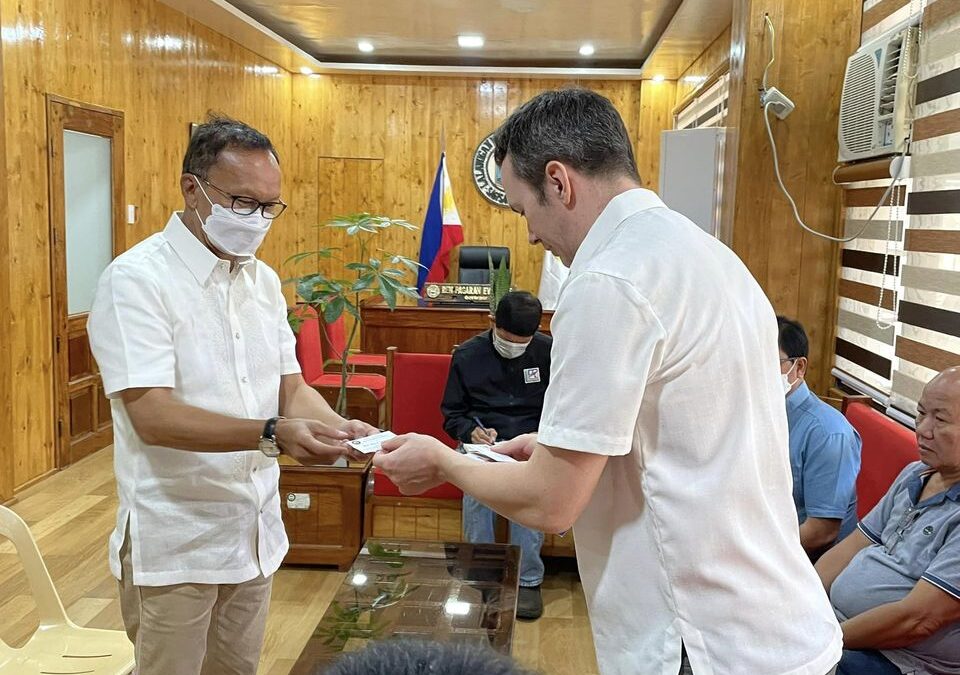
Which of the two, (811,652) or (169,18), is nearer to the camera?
(811,652)

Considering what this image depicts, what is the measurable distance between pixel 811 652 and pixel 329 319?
2807 millimetres

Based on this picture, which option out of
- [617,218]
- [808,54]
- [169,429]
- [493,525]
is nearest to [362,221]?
[493,525]

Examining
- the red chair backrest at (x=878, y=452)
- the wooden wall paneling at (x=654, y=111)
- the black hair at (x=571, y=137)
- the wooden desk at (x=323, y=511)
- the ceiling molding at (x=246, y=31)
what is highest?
the ceiling molding at (x=246, y=31)

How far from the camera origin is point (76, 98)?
5160 mm

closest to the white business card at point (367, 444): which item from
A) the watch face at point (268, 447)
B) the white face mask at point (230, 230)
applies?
the watch face at point (268, 447)

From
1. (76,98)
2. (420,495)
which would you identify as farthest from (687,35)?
(420,495)

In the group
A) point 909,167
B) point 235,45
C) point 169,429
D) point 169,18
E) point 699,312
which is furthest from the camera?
point 235,45

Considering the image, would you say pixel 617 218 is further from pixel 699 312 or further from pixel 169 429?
pixel 169 429

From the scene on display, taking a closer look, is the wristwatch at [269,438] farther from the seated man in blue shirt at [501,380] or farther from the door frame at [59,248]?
the door frame at [59,248]

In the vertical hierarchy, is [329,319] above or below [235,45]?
below

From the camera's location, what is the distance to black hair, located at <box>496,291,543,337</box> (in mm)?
3574

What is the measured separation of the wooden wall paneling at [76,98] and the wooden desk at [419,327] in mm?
1711

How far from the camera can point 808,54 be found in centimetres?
341

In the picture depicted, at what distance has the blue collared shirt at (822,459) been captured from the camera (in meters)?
2.40
